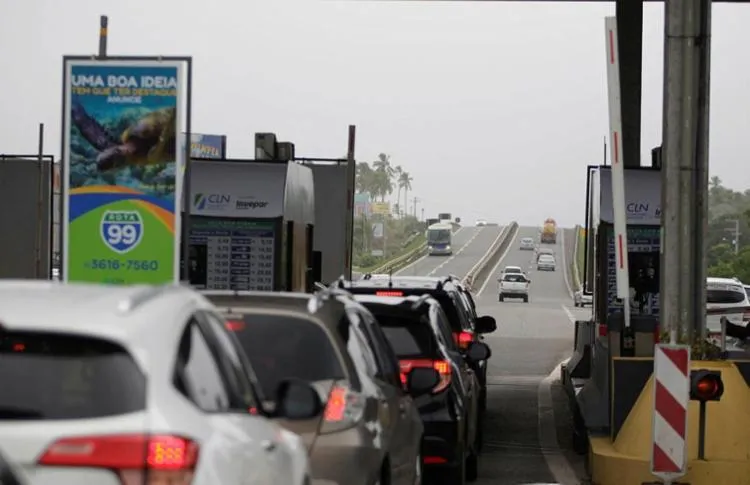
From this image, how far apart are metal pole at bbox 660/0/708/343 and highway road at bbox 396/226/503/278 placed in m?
69.5

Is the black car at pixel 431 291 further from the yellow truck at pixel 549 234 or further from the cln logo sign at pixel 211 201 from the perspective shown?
the yellow truck at pixel 549 234

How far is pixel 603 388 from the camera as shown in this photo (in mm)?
15609

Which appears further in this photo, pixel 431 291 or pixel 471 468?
pixel 431 291

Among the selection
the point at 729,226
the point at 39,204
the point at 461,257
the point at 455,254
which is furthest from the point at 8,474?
the point at 729,226

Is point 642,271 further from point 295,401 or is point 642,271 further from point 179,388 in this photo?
point 179,388

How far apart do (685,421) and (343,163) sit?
43.8ft

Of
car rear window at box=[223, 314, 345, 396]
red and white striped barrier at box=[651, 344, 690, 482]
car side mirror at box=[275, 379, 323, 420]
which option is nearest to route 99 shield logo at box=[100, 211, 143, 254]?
red and white striped barrier at box=[651, 344, 690, 482]

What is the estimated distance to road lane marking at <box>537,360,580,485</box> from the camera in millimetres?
15307

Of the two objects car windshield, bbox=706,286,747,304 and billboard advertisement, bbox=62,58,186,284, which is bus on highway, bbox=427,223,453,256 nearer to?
car windshield, bbox=706,286,747,304

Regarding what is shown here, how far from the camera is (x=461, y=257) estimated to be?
13350 cm

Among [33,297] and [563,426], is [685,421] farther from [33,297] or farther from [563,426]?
[563,426]

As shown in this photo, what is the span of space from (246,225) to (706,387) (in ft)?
37.2

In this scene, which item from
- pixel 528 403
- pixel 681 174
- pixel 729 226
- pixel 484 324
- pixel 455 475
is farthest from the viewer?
pixel 729 226

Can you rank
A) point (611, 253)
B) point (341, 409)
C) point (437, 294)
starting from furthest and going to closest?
1. point (611, 253)
2. point (437, 294)
3. point (341, 409)
